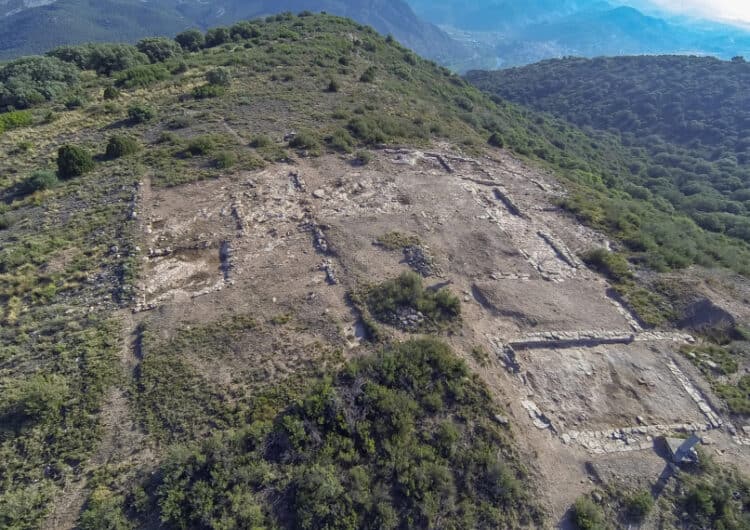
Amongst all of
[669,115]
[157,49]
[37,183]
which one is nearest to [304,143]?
[37,183]

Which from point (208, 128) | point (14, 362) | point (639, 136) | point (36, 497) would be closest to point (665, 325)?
point (36, 497)

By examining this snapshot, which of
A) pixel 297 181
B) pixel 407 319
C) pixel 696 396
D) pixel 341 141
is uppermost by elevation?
pixel 341 141

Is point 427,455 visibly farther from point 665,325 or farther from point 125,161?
→ point 125,161

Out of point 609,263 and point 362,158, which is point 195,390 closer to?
point 362,158

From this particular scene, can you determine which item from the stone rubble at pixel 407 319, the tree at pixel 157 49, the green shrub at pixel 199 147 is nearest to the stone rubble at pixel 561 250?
the stone rubble at pixel 407 319

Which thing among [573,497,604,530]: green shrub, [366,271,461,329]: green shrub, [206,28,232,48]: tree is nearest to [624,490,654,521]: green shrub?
[573,497,604,530]: green shrub

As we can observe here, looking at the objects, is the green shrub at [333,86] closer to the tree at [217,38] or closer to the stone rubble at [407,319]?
the tree at [217,38]
